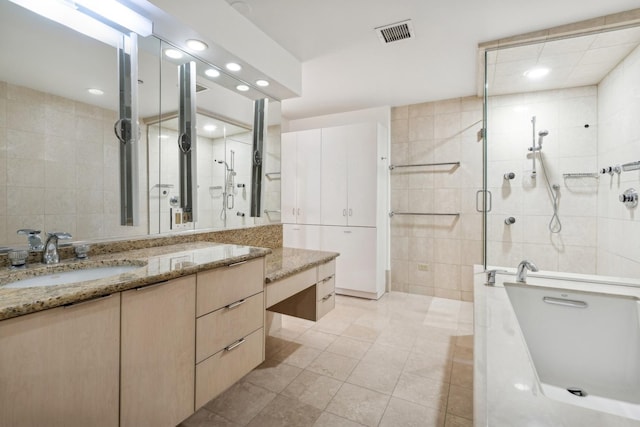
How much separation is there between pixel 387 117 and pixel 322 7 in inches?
84.4

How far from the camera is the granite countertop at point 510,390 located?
859 mm

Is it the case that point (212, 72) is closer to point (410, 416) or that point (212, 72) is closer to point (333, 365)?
point (333, 365)

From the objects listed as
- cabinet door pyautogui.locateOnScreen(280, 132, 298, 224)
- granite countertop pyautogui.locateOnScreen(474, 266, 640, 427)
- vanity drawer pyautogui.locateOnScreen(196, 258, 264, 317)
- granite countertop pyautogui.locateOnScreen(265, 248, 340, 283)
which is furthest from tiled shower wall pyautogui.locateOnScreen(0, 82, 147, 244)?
cabinet door pyautogui.locateOnScreen(280, 132, 298, 224)

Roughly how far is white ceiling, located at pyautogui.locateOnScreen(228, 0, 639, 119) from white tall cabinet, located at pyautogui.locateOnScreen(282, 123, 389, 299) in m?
0.61

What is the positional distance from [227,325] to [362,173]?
98.4 inches

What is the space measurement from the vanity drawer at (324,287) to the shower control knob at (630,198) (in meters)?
2.14

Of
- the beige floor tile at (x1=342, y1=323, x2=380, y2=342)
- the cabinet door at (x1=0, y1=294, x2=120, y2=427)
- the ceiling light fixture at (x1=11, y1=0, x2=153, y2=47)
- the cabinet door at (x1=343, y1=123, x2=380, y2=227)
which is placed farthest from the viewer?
the cabinet door at (x1=343, y1=123, x2=380, y2=227)

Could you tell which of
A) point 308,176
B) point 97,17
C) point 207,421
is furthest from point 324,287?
point 97,17

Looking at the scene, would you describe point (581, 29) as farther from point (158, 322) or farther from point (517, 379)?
point (158, 322)

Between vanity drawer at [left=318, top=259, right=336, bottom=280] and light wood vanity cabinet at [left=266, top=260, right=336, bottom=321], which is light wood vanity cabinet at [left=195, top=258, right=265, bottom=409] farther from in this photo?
vanity drawer at [left=318, top=259, right=336, bottom=280]

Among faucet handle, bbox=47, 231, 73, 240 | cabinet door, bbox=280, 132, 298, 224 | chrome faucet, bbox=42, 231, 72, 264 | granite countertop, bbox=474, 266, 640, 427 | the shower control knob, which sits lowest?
granite countertop, bbox=474, 266, 640, 427

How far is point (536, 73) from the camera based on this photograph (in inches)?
95.0

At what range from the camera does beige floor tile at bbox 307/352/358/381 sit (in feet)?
6.73

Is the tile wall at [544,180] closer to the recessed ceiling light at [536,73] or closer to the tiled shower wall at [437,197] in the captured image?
the recessed ceiling light at [536,73]
